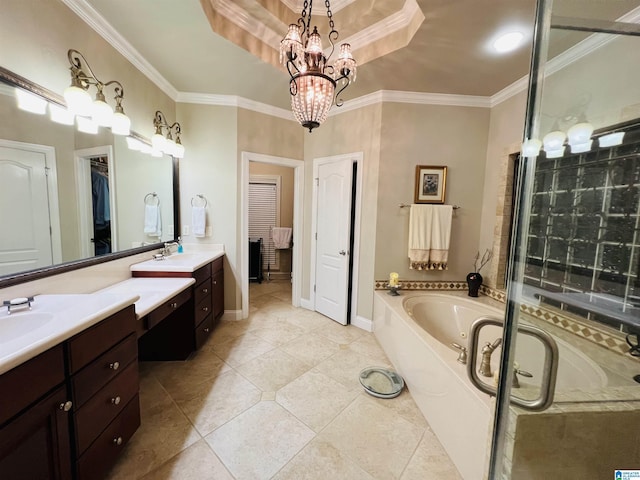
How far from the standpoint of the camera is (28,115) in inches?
50.0

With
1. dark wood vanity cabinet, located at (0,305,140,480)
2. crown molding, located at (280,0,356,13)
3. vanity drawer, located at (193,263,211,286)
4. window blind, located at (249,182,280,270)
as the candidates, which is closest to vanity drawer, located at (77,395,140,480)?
dark wood vanity cabinet, located at (0,305,140,480)

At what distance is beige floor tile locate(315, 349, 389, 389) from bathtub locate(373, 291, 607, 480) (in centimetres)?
29

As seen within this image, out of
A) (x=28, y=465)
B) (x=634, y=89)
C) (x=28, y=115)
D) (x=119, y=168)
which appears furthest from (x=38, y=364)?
(x=634, y=89)

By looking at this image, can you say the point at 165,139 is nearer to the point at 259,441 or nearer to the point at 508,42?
the point at 259,441

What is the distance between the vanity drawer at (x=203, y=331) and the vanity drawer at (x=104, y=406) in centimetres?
89

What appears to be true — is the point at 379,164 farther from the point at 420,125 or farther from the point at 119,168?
the point at 119,168

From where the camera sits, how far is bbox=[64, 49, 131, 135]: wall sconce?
1.39m

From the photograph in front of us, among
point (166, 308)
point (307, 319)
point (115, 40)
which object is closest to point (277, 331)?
point (307, 319)

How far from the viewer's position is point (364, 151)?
281 centimetres

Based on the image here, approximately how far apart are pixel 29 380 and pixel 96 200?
4.23ft

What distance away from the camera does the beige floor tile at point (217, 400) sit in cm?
159

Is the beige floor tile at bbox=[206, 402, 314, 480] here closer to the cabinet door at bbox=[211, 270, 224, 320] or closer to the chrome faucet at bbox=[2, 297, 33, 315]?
the chrome faucet at bbox=[2, 297, 33, 315]

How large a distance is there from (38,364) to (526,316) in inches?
71.2

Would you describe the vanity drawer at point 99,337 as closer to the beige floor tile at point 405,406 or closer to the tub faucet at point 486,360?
the beige floor tile at point 405,406
